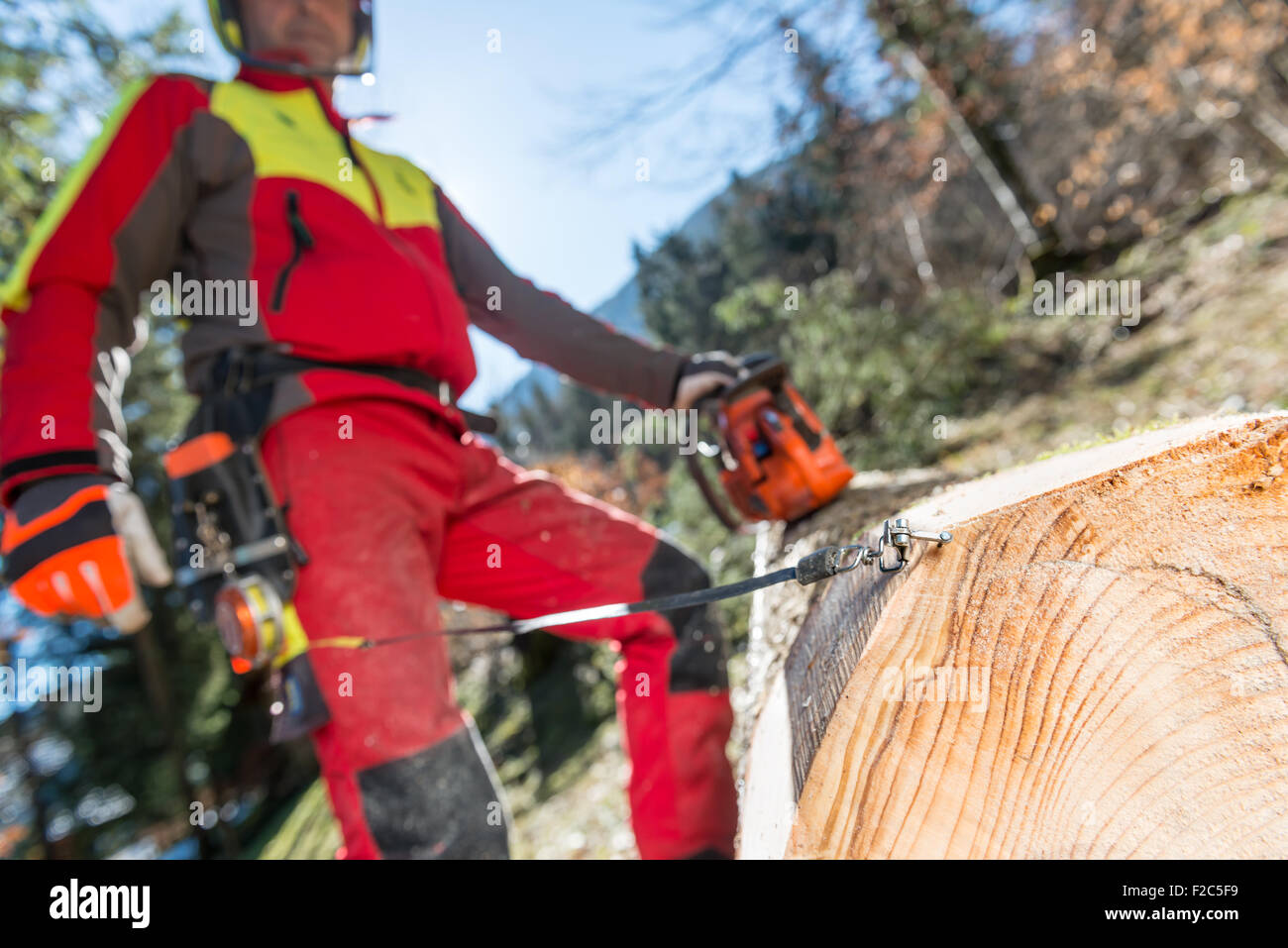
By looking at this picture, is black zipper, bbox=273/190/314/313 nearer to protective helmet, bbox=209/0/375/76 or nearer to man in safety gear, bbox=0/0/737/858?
man in safety gear, bbox=0/0/737/858

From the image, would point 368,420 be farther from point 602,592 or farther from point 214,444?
point 602,592

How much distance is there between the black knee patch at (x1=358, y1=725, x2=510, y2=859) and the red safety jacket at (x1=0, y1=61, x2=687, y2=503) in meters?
0.81

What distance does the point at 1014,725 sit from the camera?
0.84 metres

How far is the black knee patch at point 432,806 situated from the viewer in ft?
4.47

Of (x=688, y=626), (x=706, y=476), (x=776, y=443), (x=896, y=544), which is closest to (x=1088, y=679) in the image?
(x=896, y=544)

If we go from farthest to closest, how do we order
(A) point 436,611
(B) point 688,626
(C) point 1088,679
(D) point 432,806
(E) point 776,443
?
(E) point 776,443, (B) point 688,626, (A) point 436,611, (D) point 432,806, (C) point 1088,679

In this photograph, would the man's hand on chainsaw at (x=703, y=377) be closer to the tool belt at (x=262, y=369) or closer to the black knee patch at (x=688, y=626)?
the black knee patch at (x=688, y=626)

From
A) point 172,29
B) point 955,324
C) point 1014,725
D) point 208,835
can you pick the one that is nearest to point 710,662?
point 1014,725

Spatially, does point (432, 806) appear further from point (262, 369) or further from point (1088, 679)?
point (1088, 679)

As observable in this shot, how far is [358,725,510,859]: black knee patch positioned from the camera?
136 centimetres

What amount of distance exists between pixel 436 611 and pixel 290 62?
5.32ft

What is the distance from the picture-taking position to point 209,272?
5.71ft

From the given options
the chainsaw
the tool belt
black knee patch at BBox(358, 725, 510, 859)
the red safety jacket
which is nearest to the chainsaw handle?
the chainsaw

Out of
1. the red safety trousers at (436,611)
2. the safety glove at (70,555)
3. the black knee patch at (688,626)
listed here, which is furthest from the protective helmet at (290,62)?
the black knee patch at (688,626)
